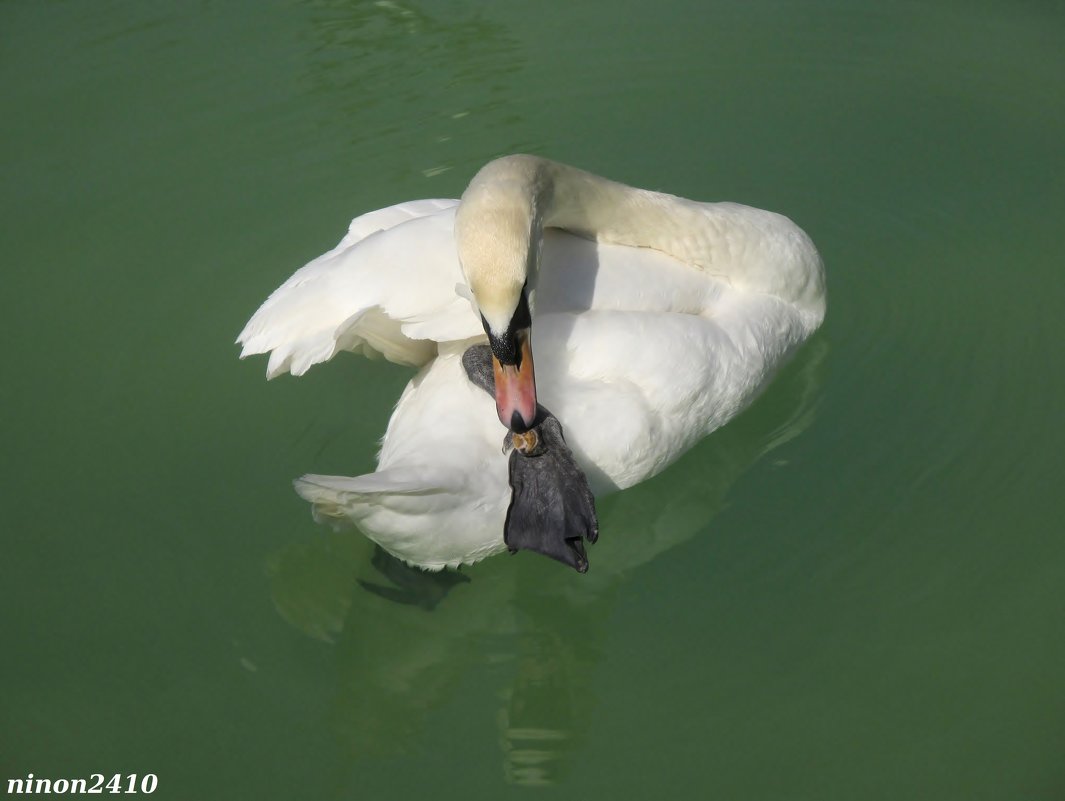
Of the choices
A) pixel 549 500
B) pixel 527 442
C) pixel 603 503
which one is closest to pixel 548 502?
pixel 549 500

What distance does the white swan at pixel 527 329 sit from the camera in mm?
3795

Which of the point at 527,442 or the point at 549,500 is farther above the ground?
the point at 527,442

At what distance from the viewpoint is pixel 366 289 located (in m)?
4.23

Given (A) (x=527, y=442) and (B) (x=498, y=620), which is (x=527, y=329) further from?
(B) (x=498, y=620)

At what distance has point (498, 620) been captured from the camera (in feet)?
14.2

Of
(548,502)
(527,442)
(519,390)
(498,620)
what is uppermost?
(519,390)

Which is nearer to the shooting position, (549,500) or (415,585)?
(549,500)

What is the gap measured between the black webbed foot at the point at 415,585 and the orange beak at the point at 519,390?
0.88 m

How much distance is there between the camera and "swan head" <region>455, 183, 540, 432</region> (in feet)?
12.1

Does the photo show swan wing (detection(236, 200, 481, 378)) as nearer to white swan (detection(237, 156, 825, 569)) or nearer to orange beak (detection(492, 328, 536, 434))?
white swan (detection(237, 156, 825, 569))

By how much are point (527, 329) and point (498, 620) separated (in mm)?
1140

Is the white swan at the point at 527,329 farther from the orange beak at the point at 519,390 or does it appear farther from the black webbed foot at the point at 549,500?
the black webbed foot at the point at 549,500

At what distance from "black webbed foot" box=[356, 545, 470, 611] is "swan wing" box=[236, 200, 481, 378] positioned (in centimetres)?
83

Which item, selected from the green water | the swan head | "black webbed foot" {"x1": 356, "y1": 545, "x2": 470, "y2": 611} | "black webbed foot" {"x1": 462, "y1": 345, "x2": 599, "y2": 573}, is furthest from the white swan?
the green water
